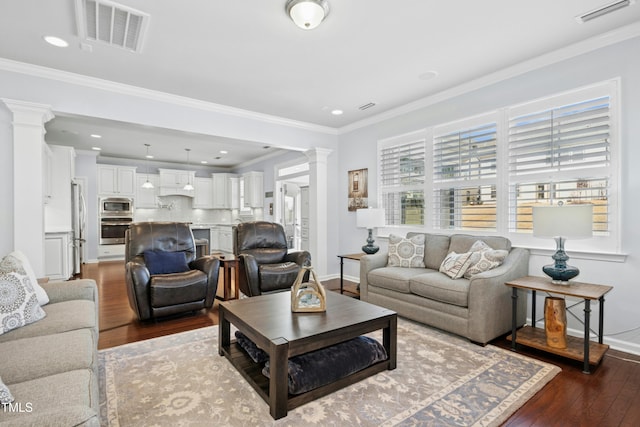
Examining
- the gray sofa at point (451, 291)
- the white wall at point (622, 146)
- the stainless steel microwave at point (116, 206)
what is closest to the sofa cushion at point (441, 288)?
the gray sofa at point (451, 291)

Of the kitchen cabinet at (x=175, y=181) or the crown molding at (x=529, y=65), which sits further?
the kitchen cabinet at (x=175, y=181)

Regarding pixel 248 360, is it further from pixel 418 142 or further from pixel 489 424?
pixel 418 142

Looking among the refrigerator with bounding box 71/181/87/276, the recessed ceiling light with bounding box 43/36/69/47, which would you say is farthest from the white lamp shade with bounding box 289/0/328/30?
the refrigerator with bounding box 71/181/87/276

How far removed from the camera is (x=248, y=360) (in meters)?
2.31

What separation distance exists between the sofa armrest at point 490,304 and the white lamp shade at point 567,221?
519 mm

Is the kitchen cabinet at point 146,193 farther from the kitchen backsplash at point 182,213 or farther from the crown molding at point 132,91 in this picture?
the crown molding at point 132,91

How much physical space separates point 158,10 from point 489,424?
11.4 feet

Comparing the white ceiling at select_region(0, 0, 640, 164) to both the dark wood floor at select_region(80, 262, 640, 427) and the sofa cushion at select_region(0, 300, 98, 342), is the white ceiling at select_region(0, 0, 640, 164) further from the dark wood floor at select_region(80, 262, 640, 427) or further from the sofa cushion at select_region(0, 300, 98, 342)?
the dark wood floor at select_region(80, 262, 640, 427)

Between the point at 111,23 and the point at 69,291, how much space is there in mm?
2126

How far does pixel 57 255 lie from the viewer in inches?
202

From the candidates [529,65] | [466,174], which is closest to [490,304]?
[466,174]

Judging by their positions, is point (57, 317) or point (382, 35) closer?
point (57, 317)

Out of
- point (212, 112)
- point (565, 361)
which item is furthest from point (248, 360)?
point (212, 112)

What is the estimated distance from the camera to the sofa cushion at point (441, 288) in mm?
2855
